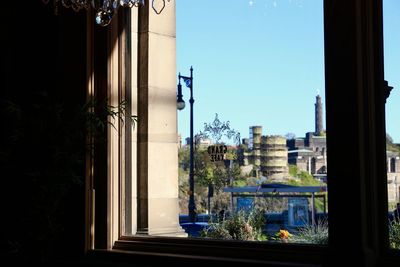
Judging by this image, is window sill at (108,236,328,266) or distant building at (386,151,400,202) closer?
distant building at (386,151,400,202)

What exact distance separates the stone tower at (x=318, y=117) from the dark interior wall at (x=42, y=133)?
5.80 feet

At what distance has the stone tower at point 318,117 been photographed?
4172 millimetres

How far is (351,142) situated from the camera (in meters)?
3.81

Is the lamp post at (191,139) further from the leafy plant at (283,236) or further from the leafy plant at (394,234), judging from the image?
the leafy plant at (394,234)

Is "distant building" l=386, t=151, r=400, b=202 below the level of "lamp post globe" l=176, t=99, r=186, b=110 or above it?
below

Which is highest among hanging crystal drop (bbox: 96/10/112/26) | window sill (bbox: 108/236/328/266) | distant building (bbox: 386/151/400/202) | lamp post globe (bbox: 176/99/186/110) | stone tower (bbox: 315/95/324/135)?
hanging crystal drop (bbox: 96/10/112/26)

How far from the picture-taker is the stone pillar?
5.02 meters

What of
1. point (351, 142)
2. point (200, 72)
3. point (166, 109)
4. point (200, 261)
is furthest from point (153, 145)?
point (351, 142)

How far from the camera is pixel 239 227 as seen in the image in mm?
4598

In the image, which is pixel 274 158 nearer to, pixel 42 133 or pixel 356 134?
pixel 356 134

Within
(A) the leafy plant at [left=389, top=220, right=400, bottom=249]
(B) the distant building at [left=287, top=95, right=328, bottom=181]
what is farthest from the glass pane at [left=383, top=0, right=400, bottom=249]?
(B) the distant building at [left=287, top=95, right=328, bottom=181]

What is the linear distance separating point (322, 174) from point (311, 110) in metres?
0.42

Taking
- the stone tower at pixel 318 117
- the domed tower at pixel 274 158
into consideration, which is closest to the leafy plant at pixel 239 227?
the domed tower at pixel 274 158

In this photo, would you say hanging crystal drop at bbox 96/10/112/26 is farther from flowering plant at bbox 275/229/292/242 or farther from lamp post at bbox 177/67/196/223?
flowering plant at bbox 275/229/292/242
